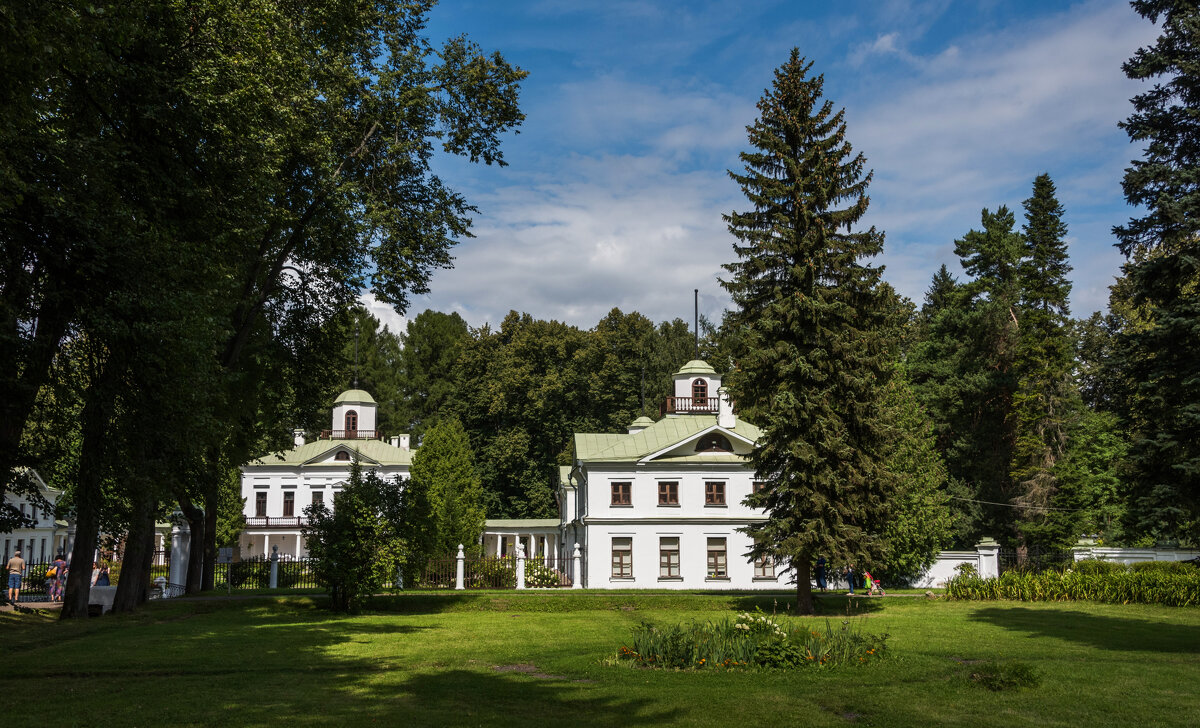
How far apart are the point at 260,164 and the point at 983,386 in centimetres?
4319

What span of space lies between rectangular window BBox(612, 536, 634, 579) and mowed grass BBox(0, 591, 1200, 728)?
2056cm

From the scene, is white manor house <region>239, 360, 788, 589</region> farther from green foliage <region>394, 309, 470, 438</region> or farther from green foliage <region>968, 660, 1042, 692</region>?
green foliage <region>394, 309, 470, 438</region>

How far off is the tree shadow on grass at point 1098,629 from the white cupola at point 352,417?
5031cm

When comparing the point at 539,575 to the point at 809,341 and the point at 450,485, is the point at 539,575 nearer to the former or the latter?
the point at 450,485

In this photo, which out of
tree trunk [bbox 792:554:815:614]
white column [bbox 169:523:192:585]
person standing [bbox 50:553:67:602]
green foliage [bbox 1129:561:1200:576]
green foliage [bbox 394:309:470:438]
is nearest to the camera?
tree trunk [bbox 792:554:815:614]

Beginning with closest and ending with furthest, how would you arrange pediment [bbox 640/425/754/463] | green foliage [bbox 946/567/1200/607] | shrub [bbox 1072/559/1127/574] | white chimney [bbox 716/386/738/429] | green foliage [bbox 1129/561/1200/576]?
green foliage [bbox 946/567/1200/607] < green foliage [bbox 1129/561/1200/576] < shrub [bbox 1072/559/1127/574] < pediment [bbox 640/425/754/463] < white chimney [bbox 716/386/738/429]

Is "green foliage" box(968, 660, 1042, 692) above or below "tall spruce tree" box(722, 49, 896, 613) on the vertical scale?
below

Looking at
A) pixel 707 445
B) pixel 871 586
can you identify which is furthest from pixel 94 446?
pixel 707 445

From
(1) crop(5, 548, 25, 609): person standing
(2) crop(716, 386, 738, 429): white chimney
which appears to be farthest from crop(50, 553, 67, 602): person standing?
(2) crop(716, 386, 738, 429): white chimney

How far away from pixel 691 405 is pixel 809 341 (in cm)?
2335

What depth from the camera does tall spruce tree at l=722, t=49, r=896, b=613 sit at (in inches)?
925

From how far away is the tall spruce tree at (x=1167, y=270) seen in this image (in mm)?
14188

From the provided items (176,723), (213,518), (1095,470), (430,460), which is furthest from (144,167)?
(1095,470)

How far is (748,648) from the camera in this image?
1306cm
